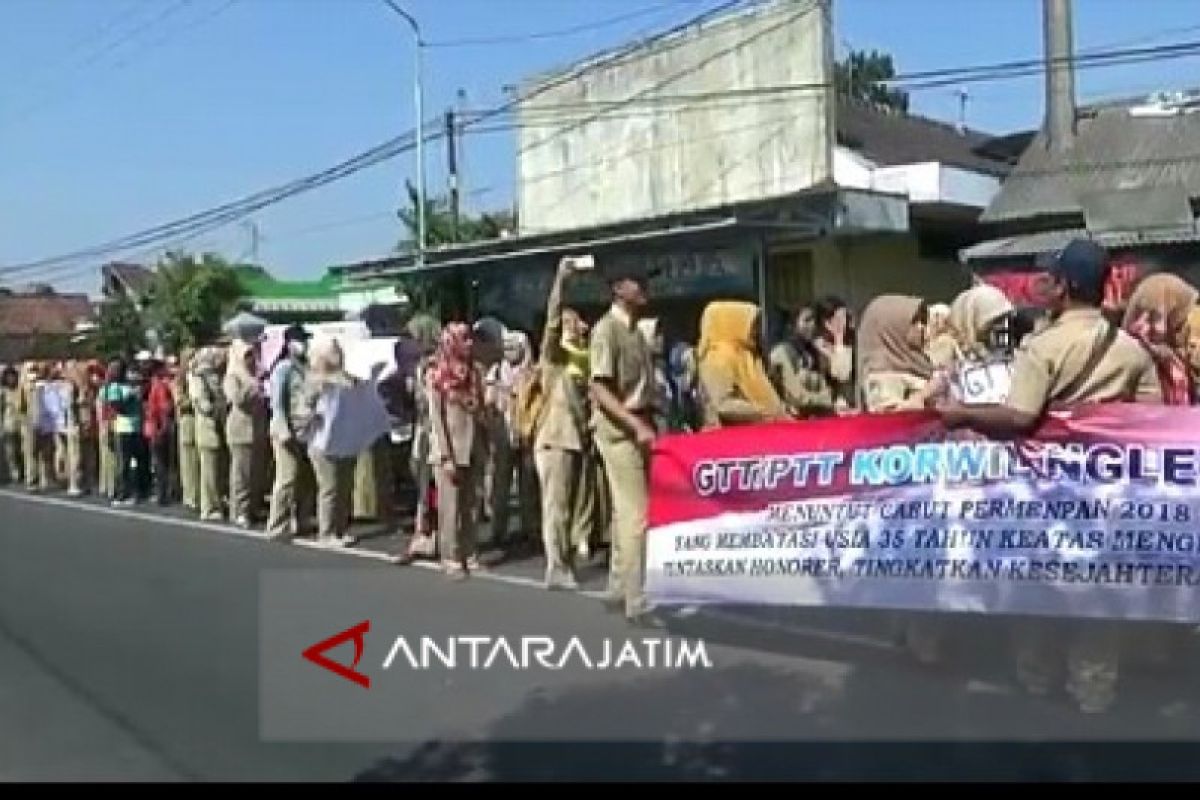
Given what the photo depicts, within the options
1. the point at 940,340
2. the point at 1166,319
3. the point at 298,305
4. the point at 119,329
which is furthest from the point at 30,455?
the point at 119,329

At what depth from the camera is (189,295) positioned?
42.9m

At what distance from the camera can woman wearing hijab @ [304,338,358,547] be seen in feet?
40.4

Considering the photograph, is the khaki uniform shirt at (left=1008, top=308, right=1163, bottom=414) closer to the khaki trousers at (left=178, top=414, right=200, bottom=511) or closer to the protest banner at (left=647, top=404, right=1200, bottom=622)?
the protest banner at (left=647, top=404, right=1200, bottom=622)

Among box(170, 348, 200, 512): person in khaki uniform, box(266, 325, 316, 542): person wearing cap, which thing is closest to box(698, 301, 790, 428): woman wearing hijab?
box(266, 325, 316, 542): person wearing cap

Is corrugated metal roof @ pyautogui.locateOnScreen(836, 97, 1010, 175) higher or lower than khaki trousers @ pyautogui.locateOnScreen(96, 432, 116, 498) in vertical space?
higher

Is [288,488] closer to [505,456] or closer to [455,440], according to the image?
[505,456]

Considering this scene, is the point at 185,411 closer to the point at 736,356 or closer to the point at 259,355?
the point at 259,355

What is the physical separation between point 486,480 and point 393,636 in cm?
422

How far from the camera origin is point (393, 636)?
7.98 meters

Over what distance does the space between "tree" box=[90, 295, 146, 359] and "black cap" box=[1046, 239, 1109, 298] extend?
38176mm

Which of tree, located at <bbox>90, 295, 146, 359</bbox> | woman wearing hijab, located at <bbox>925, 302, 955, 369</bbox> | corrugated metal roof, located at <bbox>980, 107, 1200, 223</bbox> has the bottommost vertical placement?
woman wearing hijab, located at <bbox>925, 302, 955, 369</bbox>

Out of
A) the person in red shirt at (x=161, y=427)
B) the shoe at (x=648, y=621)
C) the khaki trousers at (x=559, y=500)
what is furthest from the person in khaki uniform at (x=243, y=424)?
the shoe at (x=648, y=621)

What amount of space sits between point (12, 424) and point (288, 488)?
9931 millimetres

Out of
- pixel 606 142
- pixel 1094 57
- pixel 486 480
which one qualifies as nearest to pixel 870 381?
pixel 486 480
